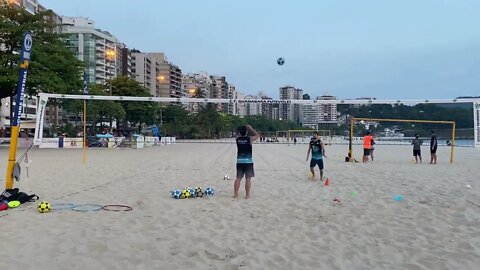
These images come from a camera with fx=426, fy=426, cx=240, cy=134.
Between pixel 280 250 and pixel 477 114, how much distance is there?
80.6 feet

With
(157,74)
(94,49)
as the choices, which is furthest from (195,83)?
(94,49)

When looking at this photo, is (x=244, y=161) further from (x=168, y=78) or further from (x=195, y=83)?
(x=195, y=83)

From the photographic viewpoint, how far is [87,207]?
708 centimetres

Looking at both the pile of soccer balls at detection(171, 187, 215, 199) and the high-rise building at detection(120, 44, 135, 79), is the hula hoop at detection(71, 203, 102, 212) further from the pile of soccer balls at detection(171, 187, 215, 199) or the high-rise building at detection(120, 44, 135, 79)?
the high-rise building at detection(120, 44, 135, 79)

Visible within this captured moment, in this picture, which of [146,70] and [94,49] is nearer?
[94,49]

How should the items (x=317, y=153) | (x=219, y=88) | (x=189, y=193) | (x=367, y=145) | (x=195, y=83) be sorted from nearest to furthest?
(x=189, y=193)
(x=317, y=153)
(x=367, y=145)
(x=195, y=83)
(x=219, y=88)

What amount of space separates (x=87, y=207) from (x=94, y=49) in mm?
105471

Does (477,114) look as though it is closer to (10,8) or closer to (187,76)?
(10,8)

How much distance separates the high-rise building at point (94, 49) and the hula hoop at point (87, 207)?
98665 millimetres

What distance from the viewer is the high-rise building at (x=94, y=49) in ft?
338

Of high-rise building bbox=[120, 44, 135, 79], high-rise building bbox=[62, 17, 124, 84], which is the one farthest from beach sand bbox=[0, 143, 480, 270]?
high-rise building bbox=[120, 44, 135, 79]

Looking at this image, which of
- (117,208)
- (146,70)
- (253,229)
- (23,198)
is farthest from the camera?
(146,70)

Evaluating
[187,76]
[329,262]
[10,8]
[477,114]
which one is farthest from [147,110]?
[187,76]

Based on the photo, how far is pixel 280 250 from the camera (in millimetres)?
4777
